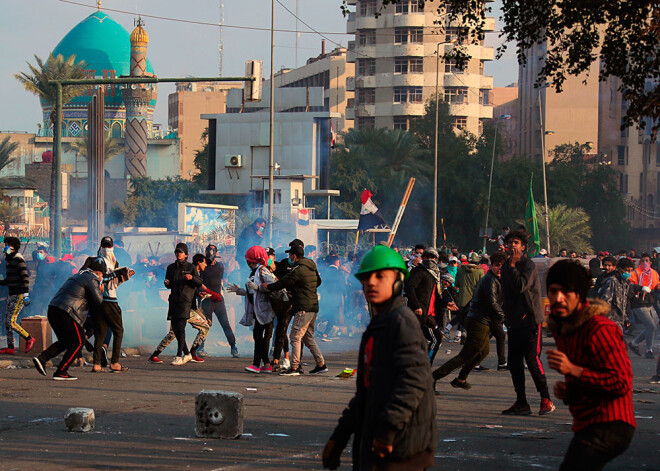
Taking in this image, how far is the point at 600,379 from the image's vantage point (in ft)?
15.6

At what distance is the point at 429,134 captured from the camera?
249 ft

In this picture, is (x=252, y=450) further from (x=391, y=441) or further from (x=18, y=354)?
(x=18, y=354)

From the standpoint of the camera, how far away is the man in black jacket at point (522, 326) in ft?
32.4

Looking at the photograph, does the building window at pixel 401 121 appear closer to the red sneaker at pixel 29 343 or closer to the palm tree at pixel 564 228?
the palm tree at pixel 564 228

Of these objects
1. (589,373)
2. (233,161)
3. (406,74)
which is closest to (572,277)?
(589,373)

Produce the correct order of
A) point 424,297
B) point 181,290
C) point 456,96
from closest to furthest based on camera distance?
point 424,297
point 181,290
point 456,96

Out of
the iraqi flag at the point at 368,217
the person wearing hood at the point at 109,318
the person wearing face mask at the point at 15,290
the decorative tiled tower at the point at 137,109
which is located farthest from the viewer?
the decorative tiled tower at the point at 137,109

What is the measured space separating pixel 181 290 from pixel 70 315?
2.42m

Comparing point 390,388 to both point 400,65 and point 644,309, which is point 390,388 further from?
point 400,65

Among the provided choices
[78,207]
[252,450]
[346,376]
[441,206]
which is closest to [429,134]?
[441,206]

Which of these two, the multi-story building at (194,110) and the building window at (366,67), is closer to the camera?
the building window at (366,67)

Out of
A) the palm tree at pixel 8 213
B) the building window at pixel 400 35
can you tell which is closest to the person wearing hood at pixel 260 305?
the palm tree at pixel 8 213

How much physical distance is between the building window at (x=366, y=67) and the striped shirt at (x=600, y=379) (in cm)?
9471

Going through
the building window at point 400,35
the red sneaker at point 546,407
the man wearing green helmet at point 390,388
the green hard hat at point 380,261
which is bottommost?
the red sneaker at point 546,407
